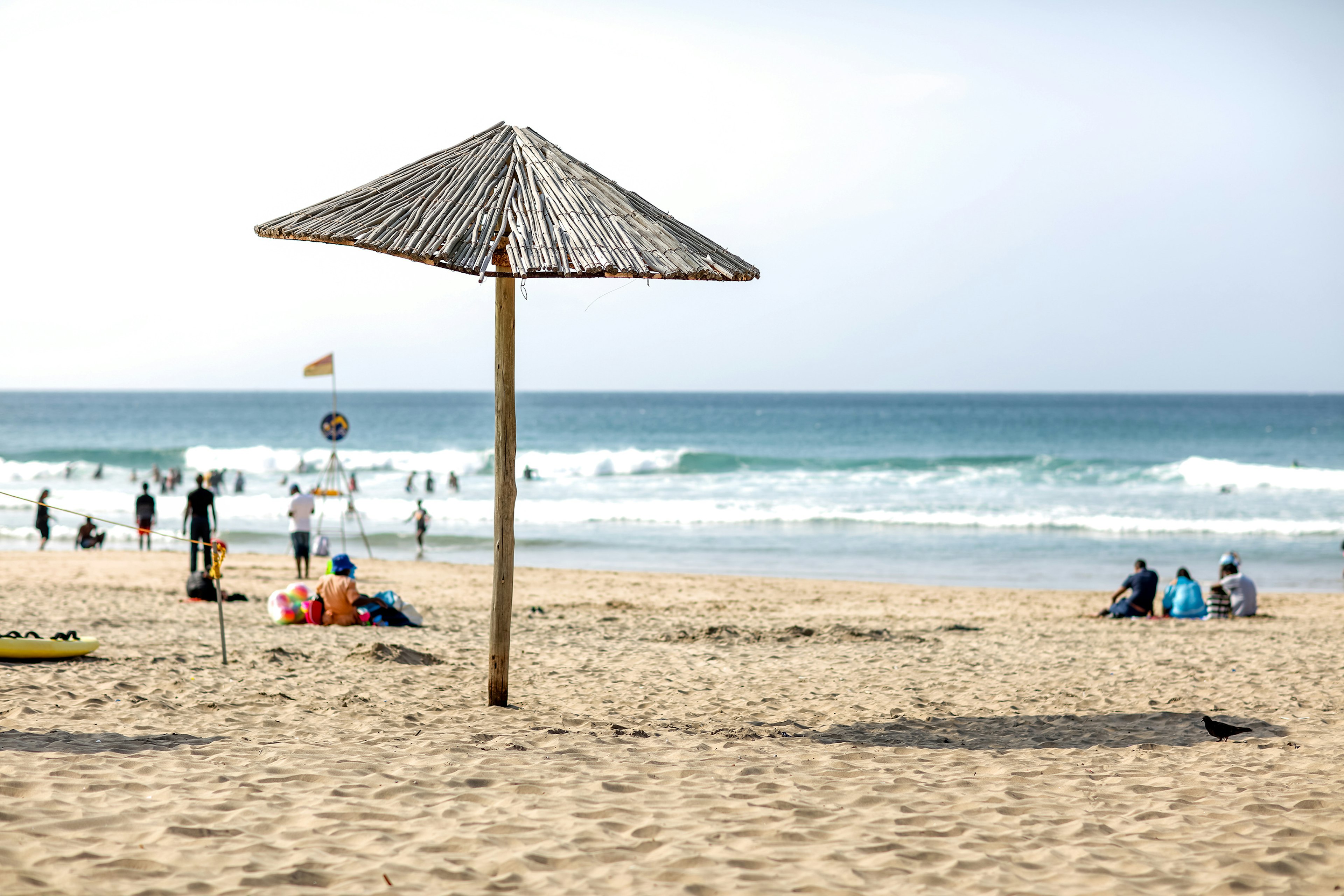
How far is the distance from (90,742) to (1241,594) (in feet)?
42.2

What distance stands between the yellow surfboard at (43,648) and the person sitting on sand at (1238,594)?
12571 millimetres

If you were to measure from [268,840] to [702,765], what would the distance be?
7.36ft

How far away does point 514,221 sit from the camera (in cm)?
551

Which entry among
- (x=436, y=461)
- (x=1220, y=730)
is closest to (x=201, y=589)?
(x=1220, y=730)

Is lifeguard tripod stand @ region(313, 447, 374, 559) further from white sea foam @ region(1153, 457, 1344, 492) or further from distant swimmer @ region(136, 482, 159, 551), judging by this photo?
white sea foam @ region(1153, 457, 1344, 492)

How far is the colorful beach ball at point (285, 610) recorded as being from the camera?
10.9 metres

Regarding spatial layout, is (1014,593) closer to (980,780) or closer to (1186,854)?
(980,780)

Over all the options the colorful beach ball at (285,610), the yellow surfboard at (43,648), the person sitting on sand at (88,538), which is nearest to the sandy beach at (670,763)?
the colorful beach ball at (285,610)

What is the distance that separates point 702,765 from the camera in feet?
17.5

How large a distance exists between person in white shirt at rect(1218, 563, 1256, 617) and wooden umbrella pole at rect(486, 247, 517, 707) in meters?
10.5

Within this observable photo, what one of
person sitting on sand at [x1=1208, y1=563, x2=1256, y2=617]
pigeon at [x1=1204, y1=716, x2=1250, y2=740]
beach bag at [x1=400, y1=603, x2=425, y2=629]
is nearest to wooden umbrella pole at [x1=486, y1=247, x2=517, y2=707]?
pigeon at [x1=1204, y1=716, x2=1250, y2=740]

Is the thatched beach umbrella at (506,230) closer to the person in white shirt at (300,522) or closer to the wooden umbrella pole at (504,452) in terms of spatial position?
the wooden umbrella pole at (504,452)

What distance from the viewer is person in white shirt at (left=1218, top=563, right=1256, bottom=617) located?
12.9 meters

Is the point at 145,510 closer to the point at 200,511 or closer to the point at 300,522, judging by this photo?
the point at 300,522
